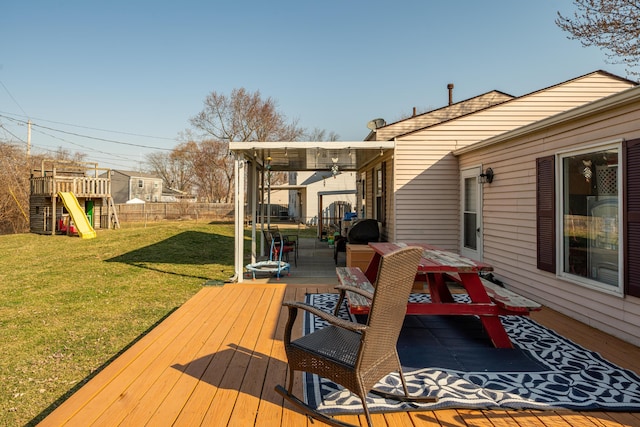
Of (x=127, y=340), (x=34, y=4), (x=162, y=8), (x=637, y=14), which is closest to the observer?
(x=127, y=340)

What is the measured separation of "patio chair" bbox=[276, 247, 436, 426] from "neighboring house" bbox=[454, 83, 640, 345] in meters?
2.53

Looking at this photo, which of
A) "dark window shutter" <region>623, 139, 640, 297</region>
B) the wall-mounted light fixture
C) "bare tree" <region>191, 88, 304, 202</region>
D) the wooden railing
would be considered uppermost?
"bare tree" <region>191, 88, 304, 202</region>

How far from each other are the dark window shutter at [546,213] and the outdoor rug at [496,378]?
1.11 metres

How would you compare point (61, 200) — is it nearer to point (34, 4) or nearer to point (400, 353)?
point (34, 4)

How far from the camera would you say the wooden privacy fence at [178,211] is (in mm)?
26656

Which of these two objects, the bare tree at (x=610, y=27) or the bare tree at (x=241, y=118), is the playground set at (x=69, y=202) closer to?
the bare tree at (x=241, y=118)

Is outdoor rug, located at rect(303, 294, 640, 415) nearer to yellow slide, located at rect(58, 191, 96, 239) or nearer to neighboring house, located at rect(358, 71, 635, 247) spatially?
neighboring house, located at rect(358, 71, 635, 247)

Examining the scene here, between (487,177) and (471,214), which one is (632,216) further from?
(471,214)

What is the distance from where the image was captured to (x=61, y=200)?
1644 centimetres

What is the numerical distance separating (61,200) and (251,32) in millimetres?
11100

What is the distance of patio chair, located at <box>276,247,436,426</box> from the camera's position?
1.98m

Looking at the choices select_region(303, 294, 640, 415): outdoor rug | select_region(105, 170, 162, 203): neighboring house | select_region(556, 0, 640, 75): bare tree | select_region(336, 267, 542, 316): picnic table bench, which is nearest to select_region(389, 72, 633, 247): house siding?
select_region(556, 0, 640, 75): bare tree

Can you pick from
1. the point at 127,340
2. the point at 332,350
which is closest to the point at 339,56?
the point at 127,340

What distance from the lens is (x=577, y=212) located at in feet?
13.7
